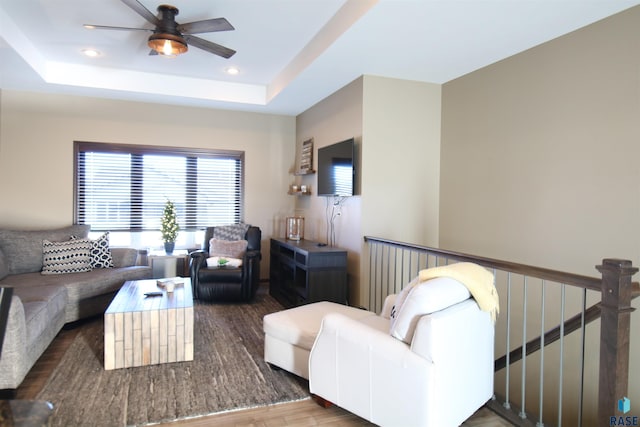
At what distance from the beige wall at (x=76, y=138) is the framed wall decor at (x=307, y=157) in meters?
0.66

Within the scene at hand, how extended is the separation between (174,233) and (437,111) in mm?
3827

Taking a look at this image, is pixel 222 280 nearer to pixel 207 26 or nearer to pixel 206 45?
pixel 206 45

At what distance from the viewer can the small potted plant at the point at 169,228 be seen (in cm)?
538

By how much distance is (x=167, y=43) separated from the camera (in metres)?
3.15

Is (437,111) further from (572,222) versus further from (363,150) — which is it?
(572,222)

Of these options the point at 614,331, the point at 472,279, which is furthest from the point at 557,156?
the point at 614,331

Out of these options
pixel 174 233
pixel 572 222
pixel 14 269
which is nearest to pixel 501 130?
pixel 572 222

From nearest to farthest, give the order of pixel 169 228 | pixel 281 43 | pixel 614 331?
pixel 614 331, pixel 281 43, pixel 169 228

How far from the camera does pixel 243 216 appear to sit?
6086mm

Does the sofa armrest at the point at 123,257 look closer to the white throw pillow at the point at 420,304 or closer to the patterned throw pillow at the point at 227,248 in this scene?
Answer: the patterned throw pillow at the point at 227,248

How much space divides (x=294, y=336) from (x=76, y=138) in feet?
14.4

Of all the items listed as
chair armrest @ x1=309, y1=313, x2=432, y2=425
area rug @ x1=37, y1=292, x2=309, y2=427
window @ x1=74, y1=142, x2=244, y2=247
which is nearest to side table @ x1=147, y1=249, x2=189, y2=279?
window @ x1=74, y1=142, x2=244, y2=247

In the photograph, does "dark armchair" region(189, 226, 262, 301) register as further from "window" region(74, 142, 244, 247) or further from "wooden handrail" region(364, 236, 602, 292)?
"wooden handrail" region(364, 236, 602, 292)

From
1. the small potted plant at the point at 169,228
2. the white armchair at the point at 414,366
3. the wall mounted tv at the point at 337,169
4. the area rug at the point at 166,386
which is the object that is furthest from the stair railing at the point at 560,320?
the small potted plant at the point at 169,228
